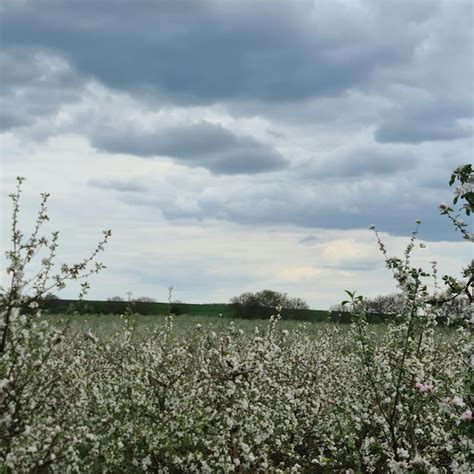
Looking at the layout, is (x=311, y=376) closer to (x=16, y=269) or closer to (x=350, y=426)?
(x=350, y=426)

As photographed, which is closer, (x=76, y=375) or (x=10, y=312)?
(x=10, y=312)

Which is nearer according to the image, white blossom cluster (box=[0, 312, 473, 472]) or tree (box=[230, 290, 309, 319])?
white blossom cluster (box=[0, 312, 473, 472])

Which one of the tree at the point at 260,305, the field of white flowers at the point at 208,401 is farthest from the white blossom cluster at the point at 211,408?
the tree at the point at 260,305

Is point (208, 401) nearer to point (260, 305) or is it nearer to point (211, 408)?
point (211, 408)

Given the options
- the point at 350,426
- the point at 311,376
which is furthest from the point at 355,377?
the point at 350,426

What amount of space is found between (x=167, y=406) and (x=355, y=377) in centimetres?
507

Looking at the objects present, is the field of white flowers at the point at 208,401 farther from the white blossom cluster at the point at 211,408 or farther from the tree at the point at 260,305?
the tree at the point at 260,305

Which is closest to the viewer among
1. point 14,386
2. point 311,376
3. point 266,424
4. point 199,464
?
point 14,386

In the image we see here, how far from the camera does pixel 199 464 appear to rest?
31.8 ft

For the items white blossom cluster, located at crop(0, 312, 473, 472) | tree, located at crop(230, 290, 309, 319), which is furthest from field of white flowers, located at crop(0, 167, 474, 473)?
tree, located at crop(230, 290, 309, 319)

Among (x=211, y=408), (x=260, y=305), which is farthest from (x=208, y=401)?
(x=260, y=305)

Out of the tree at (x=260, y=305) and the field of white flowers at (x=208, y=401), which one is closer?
the field of white flowers at (x=208, y=401)

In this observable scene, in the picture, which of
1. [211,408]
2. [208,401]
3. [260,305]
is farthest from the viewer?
[260,305]

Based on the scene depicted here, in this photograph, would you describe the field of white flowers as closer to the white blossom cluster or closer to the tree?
the white blossom cluster
